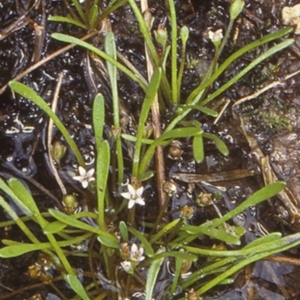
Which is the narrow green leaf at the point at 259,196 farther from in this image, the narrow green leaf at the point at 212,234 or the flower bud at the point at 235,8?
the flower bud at the point at 235,8

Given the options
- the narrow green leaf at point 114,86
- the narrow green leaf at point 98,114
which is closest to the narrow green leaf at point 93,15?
the narrow green leaf at point 114,86

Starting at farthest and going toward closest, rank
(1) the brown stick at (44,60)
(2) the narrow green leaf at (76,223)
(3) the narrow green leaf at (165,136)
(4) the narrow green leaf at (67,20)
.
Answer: (1) the brown stick at (44,60) → (4) the narrow green leaf at (67,20) → (3) the narrow green leaf at (165,136) → (2) the narrow green leaf at (76,223)

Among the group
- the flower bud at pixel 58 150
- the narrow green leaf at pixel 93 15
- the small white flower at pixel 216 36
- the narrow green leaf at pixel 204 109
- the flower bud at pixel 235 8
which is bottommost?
the narrow green leaf at pixel 204 109

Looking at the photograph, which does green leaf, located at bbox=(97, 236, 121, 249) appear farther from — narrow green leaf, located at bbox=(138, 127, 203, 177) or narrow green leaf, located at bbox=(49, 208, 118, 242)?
narrow green leaf, located at bbox=(138, 127, 203, 177)

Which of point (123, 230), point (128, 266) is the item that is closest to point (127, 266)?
point (128, 266)

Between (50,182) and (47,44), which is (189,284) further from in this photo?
(47,44)

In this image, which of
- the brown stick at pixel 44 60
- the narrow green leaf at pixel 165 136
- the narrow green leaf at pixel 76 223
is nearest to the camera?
the narrow green leaf at pixel 76 223

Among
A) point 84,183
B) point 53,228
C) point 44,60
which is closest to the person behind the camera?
point 53,228

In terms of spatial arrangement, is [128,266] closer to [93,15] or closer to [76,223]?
[76,223]
